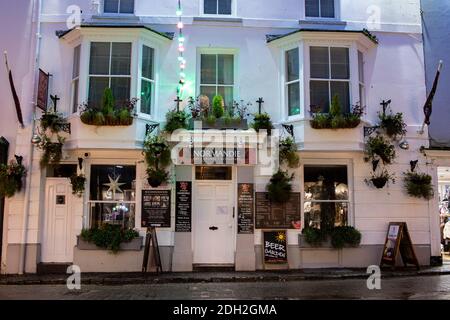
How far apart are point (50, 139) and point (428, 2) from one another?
10604 millimetres

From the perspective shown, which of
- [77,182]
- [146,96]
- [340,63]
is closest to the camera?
[77,182]

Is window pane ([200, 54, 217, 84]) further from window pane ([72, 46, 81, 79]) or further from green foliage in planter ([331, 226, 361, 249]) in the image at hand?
green foliage in planter ([331, 226, 361, 249])

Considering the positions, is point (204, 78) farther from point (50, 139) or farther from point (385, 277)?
point (385, 277)

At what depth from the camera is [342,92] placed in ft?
41.2

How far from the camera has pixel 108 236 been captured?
11867 millimetres

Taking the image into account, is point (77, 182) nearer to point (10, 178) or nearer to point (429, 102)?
point (10, 178)

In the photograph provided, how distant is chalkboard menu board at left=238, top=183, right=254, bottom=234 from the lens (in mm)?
12242

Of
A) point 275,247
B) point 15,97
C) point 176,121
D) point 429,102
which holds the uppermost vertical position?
point 429,102

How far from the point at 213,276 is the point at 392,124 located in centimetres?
579

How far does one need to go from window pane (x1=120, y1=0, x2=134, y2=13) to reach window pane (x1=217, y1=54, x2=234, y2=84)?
262cm

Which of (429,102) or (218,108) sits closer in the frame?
(218,108)

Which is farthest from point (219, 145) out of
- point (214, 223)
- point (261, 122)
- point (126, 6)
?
point (126, 6)

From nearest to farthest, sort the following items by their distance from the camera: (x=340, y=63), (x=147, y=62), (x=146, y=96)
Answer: (x=146, y=96) < (x=147, y=62) < (x=340, y=63)

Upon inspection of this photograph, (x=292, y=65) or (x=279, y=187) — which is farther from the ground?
(x=292, y=65)
